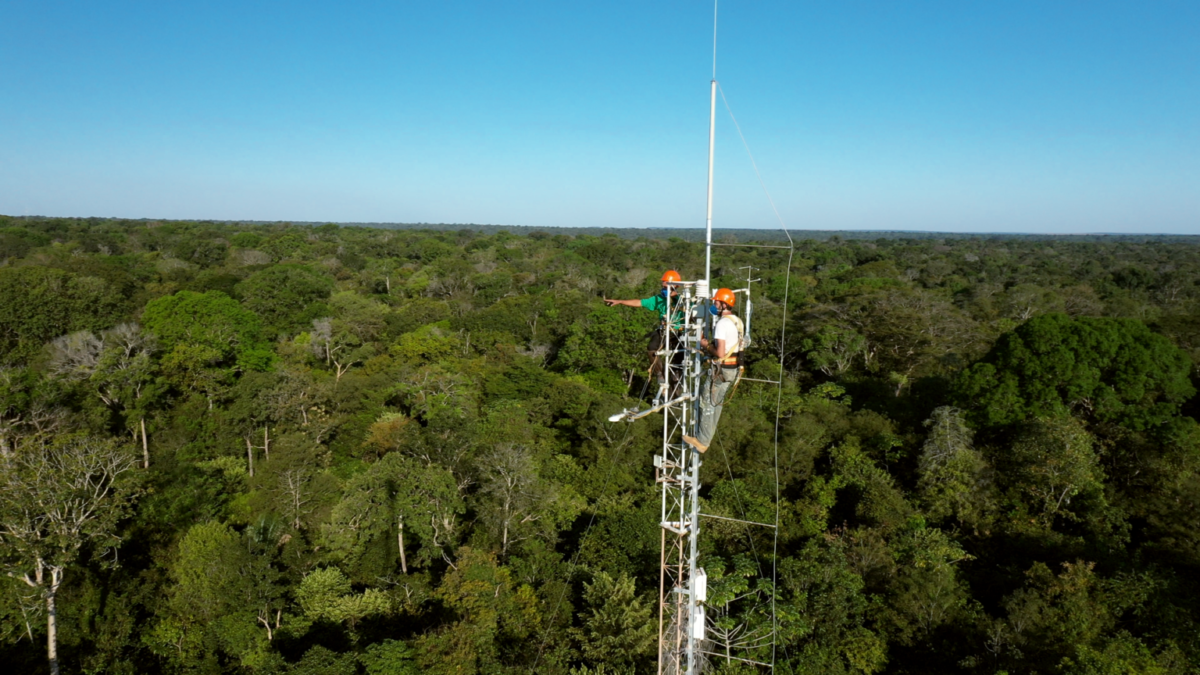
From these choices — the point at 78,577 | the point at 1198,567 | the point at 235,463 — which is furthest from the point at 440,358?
the point at 1198,567

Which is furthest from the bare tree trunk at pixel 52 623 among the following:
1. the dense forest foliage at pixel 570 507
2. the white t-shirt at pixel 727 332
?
the white t-shirt at pixel 727 332

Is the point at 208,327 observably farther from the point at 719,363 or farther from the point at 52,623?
the point at 719,363

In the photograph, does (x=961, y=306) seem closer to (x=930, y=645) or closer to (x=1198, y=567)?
(x=1198, y=567)

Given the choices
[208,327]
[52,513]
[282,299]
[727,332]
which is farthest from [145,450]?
[727,332]

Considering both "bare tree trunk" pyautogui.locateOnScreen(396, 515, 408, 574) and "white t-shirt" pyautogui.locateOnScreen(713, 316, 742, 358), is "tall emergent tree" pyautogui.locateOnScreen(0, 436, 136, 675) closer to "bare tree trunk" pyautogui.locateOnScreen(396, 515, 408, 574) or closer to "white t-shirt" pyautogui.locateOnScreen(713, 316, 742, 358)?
"bare tree trunk" pyautogui.locateOnScreen(396, 515, 408, 574)

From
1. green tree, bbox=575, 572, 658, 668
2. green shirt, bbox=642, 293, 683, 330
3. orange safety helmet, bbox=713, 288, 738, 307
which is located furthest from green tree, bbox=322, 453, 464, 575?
orange safety helmet, bbox=713, 288, 738, 307

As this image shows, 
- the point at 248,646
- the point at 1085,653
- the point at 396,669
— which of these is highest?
the point at 1085,653
